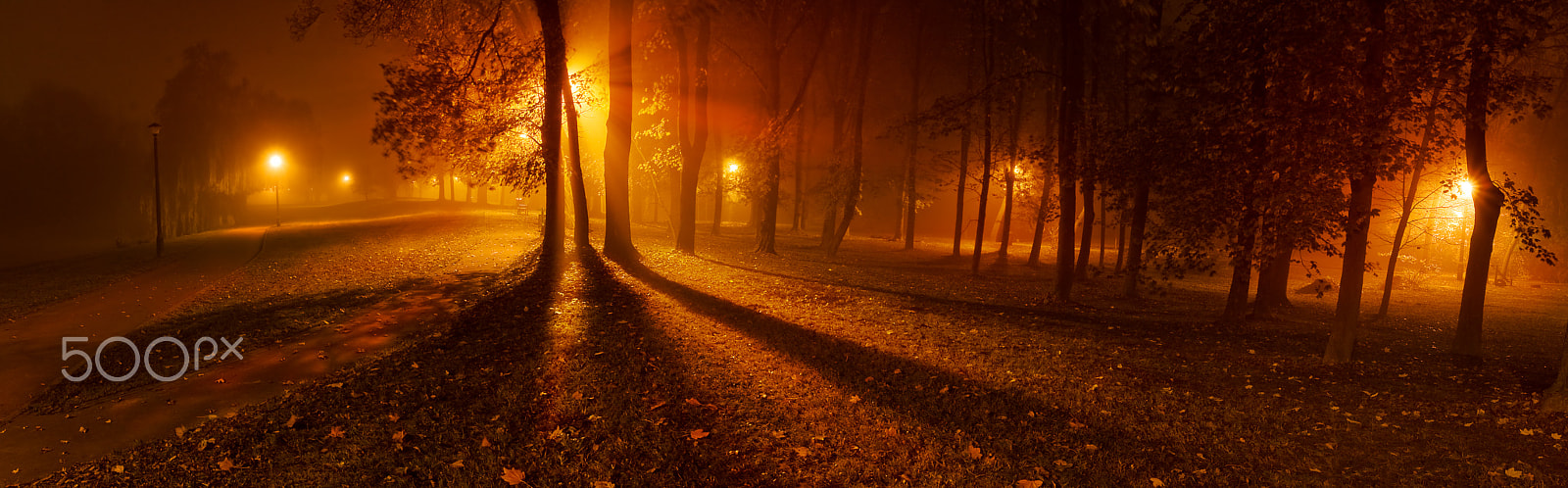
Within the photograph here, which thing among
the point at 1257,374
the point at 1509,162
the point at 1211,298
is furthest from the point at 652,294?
the point at 1509,162

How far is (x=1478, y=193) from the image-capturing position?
9.46 metres

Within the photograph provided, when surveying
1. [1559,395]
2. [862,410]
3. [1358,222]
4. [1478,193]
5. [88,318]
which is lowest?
Answer: [88,318]

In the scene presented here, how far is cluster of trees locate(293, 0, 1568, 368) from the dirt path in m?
5.92

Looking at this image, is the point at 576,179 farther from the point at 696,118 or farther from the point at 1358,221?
the point at 1358,221

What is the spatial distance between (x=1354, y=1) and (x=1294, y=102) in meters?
1.12

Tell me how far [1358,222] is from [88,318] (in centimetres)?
2097

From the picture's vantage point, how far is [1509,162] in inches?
1117

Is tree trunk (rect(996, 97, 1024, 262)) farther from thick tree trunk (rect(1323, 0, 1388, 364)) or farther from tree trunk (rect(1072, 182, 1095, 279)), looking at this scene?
thick tree trunk (rect(1323, 0, 1388, 364))

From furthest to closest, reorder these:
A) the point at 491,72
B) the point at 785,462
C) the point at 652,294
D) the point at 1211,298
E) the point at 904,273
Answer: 1. the point at 904,273
2. the point at 1211,298
3. the point at 491,72
4. the point at 652,294
5. the point at 785,462

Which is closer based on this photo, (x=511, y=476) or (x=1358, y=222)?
(x=511, y=476)

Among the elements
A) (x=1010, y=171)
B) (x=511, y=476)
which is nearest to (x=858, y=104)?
(x=1010, y=171)

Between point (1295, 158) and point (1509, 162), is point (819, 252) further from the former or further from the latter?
point (1509, 162)

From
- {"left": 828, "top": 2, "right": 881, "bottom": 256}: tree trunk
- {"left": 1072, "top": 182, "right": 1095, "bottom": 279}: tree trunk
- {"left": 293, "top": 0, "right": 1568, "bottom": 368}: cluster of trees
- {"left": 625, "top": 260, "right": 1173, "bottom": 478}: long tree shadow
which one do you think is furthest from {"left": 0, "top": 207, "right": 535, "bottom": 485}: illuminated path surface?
{"left": 1072, "top": 182, "right": 1095, "bottom": 279}: tree trunk

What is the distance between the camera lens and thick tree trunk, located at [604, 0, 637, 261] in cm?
1762
